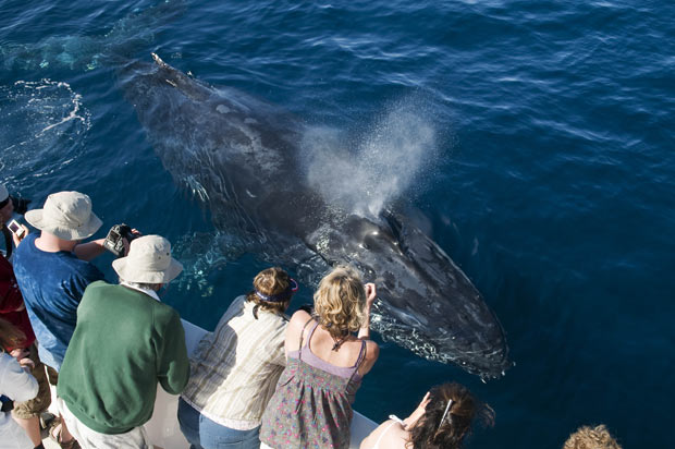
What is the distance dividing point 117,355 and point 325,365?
174cm

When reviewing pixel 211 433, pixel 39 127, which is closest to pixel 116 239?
pixel 211 433

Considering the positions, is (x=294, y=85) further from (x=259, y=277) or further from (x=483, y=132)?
(x=259, y=277)

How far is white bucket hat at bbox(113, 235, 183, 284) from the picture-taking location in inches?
185

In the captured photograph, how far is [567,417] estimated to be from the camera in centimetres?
837

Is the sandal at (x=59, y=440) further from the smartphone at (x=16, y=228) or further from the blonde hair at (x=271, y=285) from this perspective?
the blonde hair at (x=271, y=285)

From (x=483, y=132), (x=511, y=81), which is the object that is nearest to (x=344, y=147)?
(x=483, y=132)

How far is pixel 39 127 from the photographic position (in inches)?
571

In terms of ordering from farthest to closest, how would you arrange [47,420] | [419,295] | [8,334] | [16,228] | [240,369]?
[419,295]
[47,420]
[16,228]
[8,334]
[240,369]

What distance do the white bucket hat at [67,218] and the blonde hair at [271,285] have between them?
74.4 inches

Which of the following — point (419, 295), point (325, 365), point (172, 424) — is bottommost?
point (419, 295)

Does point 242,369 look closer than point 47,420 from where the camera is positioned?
Yes

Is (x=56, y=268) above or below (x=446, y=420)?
above

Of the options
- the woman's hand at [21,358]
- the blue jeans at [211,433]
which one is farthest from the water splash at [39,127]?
the blue jeans at [211,433]

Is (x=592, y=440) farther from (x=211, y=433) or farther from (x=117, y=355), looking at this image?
(x=117, y=355)
